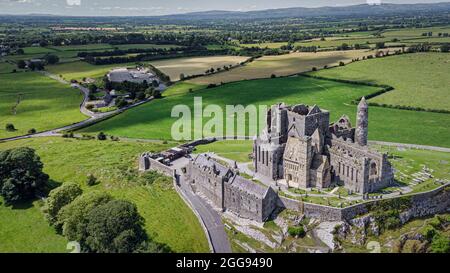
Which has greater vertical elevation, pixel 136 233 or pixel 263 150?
pixel 263 150

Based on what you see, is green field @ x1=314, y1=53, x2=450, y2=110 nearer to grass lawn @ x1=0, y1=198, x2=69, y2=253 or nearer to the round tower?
the round tower

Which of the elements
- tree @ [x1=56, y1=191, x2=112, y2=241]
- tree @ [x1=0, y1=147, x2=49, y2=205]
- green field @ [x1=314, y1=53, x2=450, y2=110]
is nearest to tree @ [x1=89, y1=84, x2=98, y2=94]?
tree @ [x1=0, y1=147, x2=49, y2=205]

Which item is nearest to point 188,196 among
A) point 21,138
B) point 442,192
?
point 442,192

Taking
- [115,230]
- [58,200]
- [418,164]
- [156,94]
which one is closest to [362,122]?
[418,164]

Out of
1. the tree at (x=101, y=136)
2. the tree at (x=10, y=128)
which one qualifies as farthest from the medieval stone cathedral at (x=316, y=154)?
the tree at (x=10, y=128)

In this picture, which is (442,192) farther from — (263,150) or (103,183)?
(103,183)

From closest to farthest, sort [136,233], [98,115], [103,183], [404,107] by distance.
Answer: [136,233], [103,183], [404,107], [98,115]
